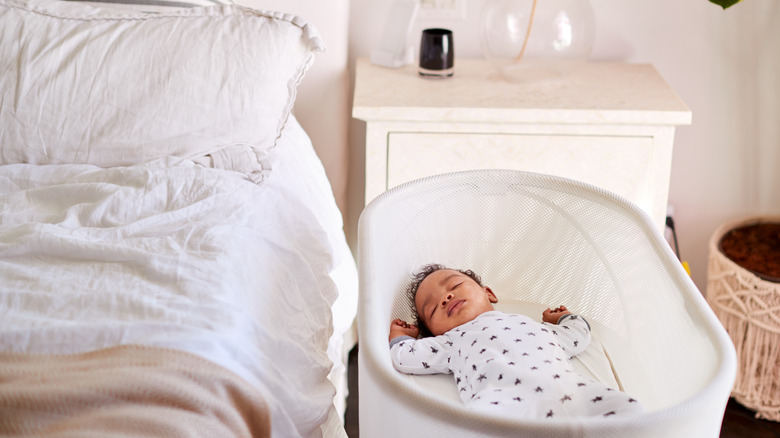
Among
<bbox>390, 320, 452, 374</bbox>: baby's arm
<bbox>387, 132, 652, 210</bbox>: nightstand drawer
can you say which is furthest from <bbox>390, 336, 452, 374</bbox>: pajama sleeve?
<bbox>387, 132, 652, 210</bbox>: nightstand drawer

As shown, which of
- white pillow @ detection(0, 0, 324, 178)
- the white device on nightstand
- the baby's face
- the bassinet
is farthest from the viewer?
the white device on nightstand

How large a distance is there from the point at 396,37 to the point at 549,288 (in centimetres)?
76

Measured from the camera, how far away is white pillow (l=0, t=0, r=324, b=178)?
1.27 metres

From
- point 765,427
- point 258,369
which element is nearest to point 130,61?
point 258,369

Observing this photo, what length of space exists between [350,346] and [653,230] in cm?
98

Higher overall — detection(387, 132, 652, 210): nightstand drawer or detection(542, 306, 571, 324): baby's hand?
detection(387, 132, 652, 210): nightstand drawer

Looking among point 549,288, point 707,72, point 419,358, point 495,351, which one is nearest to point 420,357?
point 419,358

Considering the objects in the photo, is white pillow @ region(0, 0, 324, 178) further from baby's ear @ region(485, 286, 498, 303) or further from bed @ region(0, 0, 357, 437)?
baby's ear @ region(485, 286, 498, 303)

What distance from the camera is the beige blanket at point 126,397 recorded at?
72cm

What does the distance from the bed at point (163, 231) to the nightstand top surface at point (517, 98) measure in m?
0.21

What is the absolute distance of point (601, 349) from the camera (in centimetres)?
114

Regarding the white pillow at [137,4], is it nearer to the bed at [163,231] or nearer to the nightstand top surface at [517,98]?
the bed at [163,231]

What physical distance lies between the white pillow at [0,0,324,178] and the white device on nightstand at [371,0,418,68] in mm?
416

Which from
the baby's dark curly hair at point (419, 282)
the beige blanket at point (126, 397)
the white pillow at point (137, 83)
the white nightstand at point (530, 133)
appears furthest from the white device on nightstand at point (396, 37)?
the beige blanket at point (126, 397)
